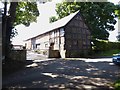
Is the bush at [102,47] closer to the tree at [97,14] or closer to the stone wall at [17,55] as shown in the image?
the tree at [97,14]

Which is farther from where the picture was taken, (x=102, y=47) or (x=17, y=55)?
(x=102, y=47)

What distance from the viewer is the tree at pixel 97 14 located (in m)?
48.2

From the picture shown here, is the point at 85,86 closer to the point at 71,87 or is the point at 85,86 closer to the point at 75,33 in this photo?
the point at 71,87

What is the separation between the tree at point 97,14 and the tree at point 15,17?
18535 mm

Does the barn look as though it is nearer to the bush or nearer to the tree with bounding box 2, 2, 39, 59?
the bush

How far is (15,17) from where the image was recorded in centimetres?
2462

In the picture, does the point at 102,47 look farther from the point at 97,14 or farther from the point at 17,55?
the point at 17,55

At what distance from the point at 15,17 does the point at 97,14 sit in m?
28.4

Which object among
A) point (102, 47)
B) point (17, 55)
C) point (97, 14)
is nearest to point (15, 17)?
point (17, 55)

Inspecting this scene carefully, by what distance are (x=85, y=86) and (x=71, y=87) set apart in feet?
2.60

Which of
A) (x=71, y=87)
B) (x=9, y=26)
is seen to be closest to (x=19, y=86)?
(x=71, y=87)

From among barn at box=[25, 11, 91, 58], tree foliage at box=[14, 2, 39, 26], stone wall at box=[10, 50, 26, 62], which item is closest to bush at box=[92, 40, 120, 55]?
barn at box=[25, 11, 91, 58]

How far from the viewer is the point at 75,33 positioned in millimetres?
37938

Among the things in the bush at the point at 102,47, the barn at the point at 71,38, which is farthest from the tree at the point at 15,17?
the bush at the point at 102,47
